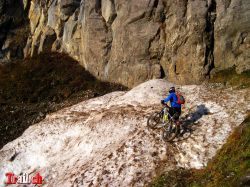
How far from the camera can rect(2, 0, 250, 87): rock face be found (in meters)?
25.1

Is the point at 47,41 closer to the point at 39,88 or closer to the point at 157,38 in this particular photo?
the point at 39,88

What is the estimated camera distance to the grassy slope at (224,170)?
1191cm

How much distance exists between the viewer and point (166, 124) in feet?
58.0

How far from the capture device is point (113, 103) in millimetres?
23531

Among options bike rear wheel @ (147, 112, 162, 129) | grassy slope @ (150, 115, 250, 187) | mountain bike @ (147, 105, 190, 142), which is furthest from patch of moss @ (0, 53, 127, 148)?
grassy slope @ (150, 115, 250, 187)

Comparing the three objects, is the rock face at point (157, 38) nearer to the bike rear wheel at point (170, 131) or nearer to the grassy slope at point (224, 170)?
the bike rear wheel at point (170, 131)

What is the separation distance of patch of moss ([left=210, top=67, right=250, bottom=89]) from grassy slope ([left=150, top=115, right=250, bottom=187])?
728 cm

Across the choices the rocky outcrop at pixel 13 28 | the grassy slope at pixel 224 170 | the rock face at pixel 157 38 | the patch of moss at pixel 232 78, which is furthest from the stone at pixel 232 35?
the rocky outcrop at pixel 13 28

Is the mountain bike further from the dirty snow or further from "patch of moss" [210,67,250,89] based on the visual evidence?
"patch of moss" [210,67,250,89]

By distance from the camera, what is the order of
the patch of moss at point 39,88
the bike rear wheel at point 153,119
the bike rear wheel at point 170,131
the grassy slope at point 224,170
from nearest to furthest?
1. the grassy slope at point 224,170
2. the bike rear wheel at point 170,131
3. the bike rear wheel at point 153,119
4. the patch of moss at point 39,88

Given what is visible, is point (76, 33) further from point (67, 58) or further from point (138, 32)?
point (138, 32)

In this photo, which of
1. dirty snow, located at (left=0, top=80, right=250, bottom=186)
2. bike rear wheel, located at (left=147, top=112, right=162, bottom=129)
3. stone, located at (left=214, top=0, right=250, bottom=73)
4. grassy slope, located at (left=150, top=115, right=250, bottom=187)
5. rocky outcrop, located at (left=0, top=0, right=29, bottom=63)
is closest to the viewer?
grassy slope, located at (left=150, top=115, right=250, bottom=187)

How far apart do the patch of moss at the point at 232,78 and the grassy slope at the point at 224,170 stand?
23.9 feet

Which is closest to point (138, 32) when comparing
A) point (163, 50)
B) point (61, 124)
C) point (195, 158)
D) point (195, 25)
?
point (163, 50)
